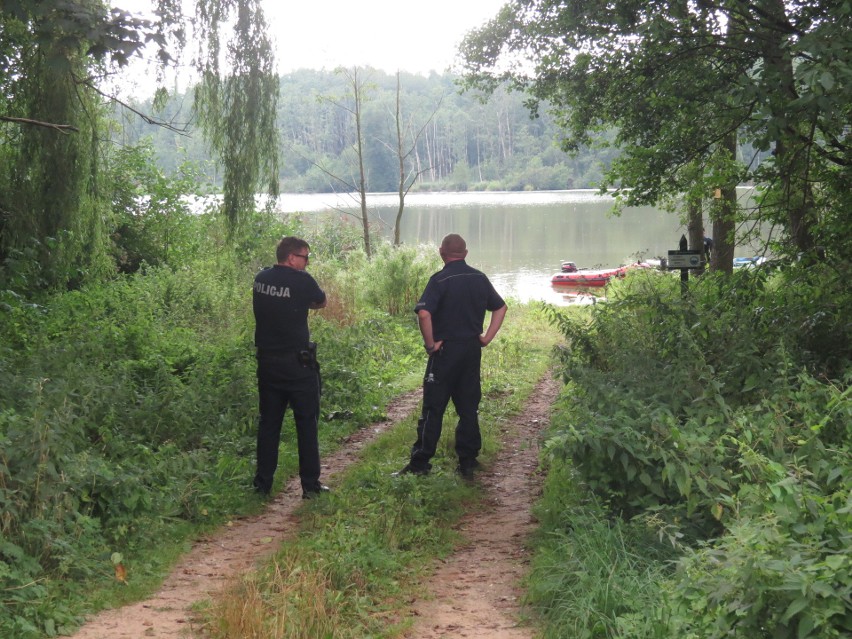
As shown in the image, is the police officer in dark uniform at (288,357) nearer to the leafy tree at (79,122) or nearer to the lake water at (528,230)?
the leafy tree at (79,122)

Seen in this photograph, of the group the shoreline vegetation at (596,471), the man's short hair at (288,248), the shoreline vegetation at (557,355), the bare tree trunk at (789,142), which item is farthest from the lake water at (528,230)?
the man's short hair at (288,248)

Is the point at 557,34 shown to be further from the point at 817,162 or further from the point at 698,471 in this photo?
the point at 698,471

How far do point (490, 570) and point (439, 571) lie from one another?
1.01 ft

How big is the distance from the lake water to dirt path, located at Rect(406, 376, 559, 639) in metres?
14.4

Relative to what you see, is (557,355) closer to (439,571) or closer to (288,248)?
(288,248)

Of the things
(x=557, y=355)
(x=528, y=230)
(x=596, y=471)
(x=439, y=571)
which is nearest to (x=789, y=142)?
(x=557, y=355)

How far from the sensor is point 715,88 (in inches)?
337

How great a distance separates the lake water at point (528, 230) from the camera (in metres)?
31.8

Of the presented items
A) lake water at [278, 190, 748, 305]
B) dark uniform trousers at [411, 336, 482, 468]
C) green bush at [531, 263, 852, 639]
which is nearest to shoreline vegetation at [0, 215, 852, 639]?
green bush at [531, 263, 852, 639]

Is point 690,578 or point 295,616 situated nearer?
point 690,578

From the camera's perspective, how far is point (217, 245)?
55.6 feet

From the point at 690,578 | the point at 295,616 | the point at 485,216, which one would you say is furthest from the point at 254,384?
the point at 485,216

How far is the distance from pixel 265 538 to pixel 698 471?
2.92 meters

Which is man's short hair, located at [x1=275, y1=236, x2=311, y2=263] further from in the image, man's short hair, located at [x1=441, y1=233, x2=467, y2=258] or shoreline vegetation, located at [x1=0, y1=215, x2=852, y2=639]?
shoreline vegetation, located at [x1=0, y1=215, x2=852, y2=639]
